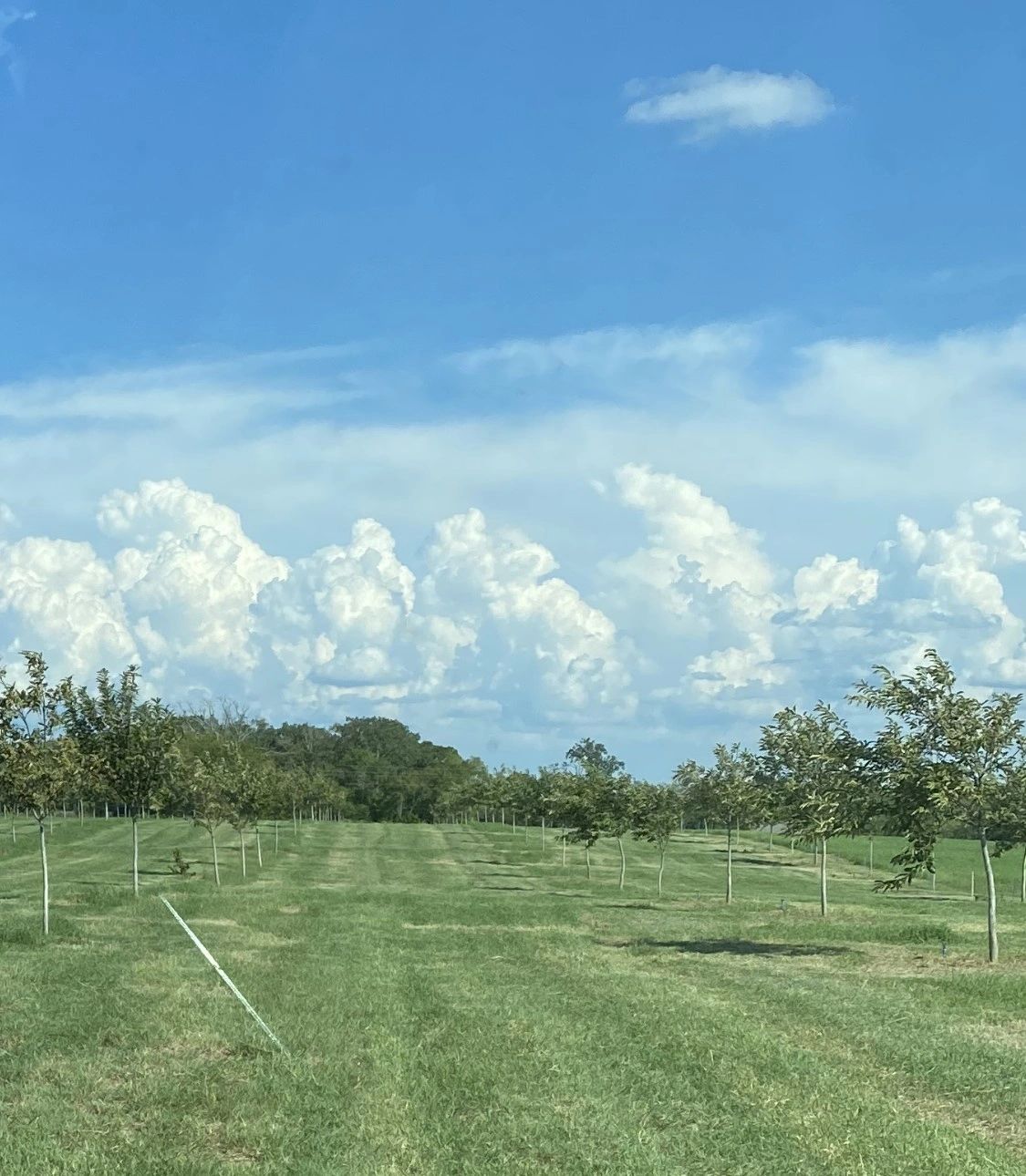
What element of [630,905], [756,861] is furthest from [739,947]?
[756,861]

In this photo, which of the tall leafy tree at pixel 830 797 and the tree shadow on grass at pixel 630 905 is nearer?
the tall leafy tree at pixel 830 797

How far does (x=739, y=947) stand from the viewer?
31.4 m

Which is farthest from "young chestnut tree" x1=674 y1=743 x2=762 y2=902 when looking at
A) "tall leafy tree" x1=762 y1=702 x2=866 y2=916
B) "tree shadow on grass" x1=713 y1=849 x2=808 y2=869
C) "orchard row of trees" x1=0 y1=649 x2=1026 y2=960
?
"tree shadow on grass" x1=713 y1=849 x2=808 y2=869

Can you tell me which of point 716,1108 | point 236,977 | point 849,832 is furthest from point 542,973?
point 716,1108

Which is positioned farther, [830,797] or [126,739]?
[126,739]

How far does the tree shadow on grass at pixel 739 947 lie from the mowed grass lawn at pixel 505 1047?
0.14 m

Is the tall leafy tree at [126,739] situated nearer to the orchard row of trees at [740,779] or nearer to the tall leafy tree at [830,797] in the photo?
the orchard row of trees at [740,779]

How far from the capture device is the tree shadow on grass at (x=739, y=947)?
29.9 m

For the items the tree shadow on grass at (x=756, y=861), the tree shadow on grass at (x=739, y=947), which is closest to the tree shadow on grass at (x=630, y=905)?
the tree shadow on grass at (x=739, y=947)

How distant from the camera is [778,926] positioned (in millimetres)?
37781

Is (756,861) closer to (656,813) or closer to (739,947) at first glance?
(656,813)

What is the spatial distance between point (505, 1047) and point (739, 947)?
16616mm

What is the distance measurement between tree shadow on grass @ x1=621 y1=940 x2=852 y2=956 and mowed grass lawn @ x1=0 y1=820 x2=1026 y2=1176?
0.14m

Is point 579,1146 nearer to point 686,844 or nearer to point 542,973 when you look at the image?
point 542,973
